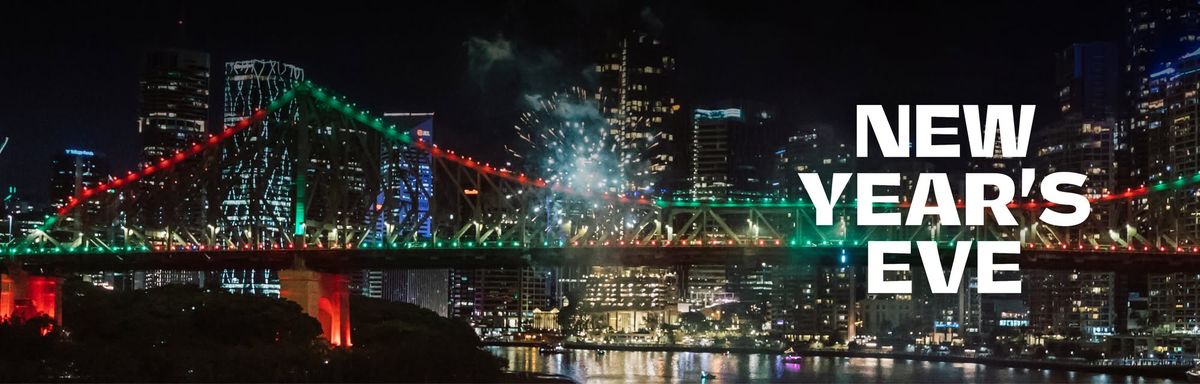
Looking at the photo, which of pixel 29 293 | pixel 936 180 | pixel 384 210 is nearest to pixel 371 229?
pixel 384 210

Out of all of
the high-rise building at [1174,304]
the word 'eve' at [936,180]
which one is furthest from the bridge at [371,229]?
the high-rise building at [1174,304]

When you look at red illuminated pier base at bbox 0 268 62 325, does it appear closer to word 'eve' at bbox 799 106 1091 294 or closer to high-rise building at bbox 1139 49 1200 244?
word 'eve' at bbox 799 106 1091 294

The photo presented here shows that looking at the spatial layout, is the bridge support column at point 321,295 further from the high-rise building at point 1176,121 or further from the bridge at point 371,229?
the high-rise building at point 1176,121

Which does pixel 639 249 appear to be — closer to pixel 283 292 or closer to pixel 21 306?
pixel 283 292

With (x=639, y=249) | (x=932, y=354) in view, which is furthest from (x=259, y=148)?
(x=932, y=354)

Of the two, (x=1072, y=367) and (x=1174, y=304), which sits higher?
(x=1174, y=304)

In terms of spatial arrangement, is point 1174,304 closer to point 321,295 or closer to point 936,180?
point 321,295

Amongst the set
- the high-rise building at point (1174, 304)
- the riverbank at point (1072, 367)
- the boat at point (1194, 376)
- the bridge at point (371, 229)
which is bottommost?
the riverbank at point (1072, 367)
